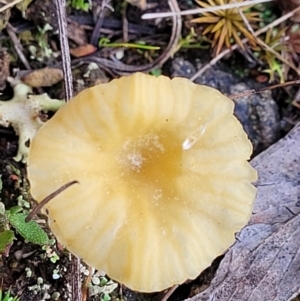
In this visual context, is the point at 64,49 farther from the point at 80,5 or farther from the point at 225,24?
the point at 225,24

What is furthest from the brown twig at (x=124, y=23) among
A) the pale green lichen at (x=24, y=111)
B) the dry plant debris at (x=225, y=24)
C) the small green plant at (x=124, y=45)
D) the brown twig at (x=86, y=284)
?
the brown twig at (x=86, y=284)

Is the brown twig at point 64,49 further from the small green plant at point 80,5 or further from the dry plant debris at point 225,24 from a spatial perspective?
the dry plant debris at point 225,24

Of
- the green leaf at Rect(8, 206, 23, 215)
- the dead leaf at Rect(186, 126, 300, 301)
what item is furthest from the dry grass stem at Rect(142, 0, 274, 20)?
the green leaf at Rect(8, 206, 23, 215)

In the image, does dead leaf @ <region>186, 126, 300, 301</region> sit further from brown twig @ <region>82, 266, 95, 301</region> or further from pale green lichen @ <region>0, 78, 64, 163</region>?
pale green lichen @ <region>0, 78, 64, 163</region>

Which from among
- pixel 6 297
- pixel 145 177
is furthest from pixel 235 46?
pixel 6 297

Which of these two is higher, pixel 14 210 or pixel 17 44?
pixel 17 44

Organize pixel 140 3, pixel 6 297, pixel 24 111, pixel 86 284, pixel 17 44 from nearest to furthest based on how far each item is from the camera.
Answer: pixel 6 297, pixel 86 284, pixel 24 111, pixel 17 44, pixel 140 3
